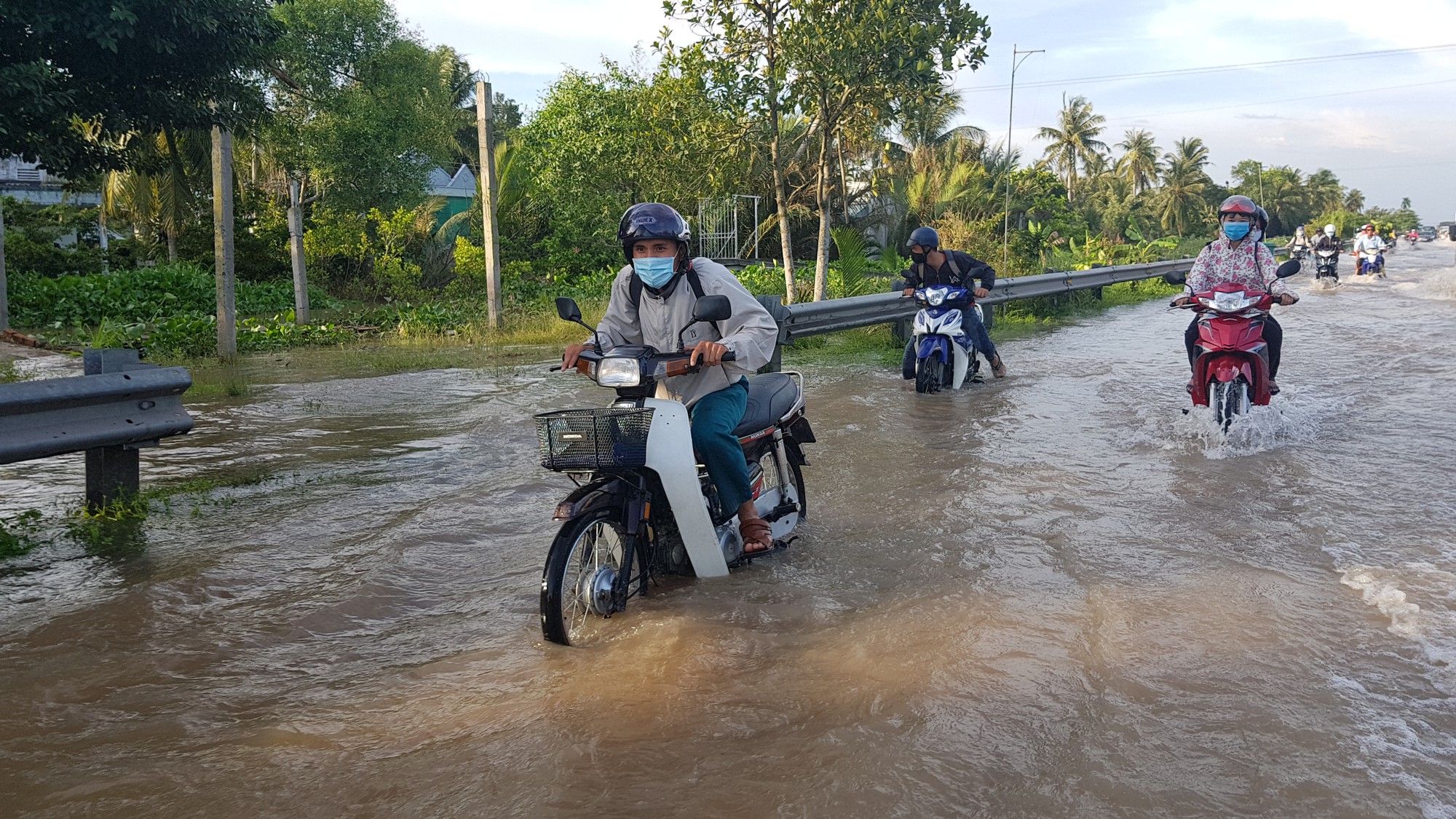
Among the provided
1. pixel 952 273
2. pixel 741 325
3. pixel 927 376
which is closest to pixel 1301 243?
pixel 952 273

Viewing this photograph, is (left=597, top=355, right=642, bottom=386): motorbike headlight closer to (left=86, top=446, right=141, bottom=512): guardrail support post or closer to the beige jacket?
the beige jacket

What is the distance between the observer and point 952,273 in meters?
11.5

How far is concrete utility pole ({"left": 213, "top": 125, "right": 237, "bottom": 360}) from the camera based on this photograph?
1444 cm

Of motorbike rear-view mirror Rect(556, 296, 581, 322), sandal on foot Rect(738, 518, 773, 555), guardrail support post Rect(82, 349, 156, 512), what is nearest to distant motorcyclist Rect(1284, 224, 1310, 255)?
sandal on foot Rect(738, 518, 773, 555)

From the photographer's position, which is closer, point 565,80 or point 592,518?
point 592,518

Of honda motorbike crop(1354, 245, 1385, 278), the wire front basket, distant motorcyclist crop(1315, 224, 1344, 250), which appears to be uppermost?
distant motorcyclist crop(1315, 224, 1344, 250)

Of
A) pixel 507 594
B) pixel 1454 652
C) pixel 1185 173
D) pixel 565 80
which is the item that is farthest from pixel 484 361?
pixel 1185 173

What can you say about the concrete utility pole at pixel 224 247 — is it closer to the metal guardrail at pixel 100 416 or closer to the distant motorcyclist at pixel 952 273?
the metal guardrail at pixel 100 416

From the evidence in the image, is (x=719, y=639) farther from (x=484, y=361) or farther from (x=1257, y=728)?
(x=484, y=361)

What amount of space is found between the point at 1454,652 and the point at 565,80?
29.4 m

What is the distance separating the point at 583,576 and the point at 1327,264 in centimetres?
2939

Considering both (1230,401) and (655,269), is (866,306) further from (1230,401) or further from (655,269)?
(655,269)

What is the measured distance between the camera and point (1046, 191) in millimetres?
36656

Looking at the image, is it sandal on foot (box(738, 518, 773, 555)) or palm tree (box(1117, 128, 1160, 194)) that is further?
palm tree (box(1117, 128, 1160, 194))
